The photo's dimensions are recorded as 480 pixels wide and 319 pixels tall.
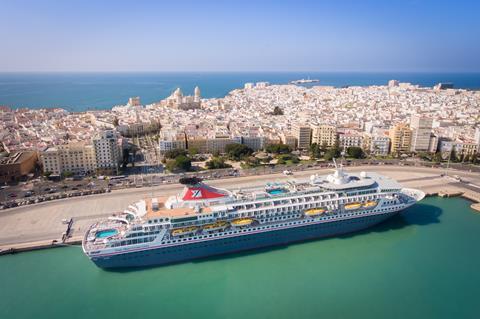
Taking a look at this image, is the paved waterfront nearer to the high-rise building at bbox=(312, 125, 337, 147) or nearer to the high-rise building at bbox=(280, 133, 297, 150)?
the high-rise building at bbox=(312, 125, 337, 147)

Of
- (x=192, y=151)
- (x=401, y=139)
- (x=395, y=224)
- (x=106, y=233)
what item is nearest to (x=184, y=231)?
(x=106, y=233)

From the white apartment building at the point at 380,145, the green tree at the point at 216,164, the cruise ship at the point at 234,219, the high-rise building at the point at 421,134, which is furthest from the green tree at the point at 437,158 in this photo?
the green tree at the point at 216,164

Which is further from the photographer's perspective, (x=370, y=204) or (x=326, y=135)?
(x=326, y=135)

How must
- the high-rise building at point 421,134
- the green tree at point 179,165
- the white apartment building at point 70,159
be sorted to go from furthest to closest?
the high-rise building at point 421,134 → the green tree at point 179,165 → the white apartment building at point 70,159

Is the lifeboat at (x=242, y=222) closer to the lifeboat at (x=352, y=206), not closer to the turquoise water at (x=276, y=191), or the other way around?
the turquoise water at (x=276, y=191)

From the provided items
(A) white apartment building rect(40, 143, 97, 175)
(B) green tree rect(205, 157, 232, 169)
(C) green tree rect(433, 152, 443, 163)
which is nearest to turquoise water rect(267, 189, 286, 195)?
(B) green tree rect(205, 157, 232, 169)

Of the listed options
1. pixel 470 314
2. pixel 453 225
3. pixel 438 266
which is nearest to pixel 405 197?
pixel 453 225

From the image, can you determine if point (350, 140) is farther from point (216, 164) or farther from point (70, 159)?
point (70, 159)
